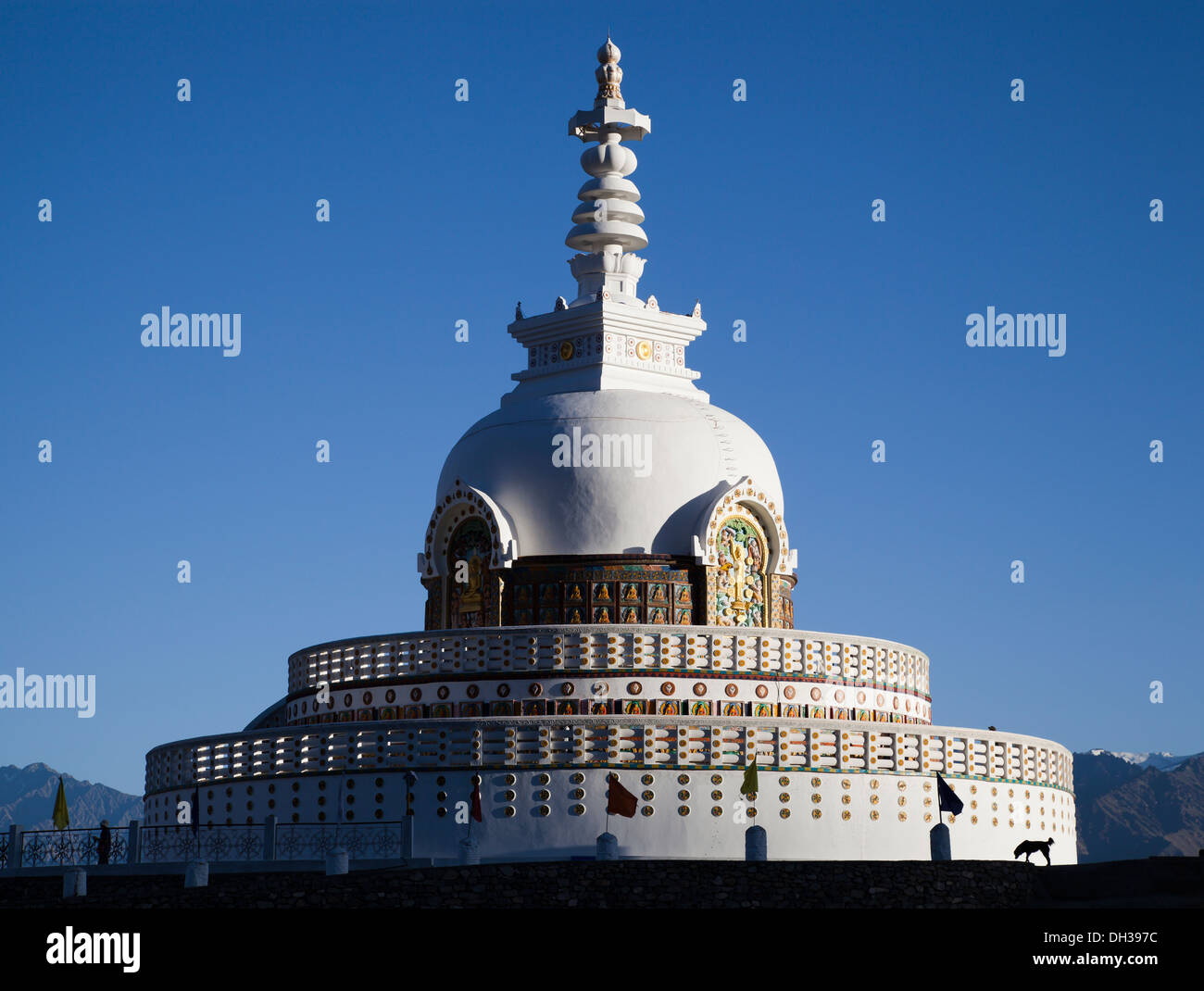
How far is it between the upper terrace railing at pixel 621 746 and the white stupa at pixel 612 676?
0.17 feet

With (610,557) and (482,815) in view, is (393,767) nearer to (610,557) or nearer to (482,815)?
(482,815)

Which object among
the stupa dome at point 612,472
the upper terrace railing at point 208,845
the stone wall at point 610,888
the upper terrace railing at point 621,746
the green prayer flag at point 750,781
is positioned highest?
the stupa dome at point 612,472

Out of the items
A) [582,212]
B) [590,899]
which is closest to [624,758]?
[590,899]

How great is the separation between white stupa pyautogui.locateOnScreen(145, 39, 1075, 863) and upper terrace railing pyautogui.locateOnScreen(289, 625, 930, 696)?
0.06 meters

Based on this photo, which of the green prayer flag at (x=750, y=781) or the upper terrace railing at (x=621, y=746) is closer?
the green prayer flag at (x=750, y=781)

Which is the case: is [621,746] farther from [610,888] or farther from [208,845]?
[208,845]

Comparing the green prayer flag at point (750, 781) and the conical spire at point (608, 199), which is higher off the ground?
the conical spire at point (608, 199)

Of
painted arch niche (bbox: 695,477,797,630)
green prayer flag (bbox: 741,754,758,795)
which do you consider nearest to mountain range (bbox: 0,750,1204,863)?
painted arch niche (bbox: 695,477,797,630)

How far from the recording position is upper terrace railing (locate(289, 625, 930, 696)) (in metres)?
46.5

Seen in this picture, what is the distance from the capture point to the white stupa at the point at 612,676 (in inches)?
1693

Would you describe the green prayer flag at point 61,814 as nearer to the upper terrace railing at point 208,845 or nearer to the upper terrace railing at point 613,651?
the upper terrace railing at point 208,845

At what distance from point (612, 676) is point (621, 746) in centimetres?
330

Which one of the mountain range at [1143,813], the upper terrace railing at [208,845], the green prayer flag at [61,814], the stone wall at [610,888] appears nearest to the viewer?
the stone wall at [610,888]

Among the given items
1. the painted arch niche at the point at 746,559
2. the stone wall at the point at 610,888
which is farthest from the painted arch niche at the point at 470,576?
the stone wall at the point at 610,888
